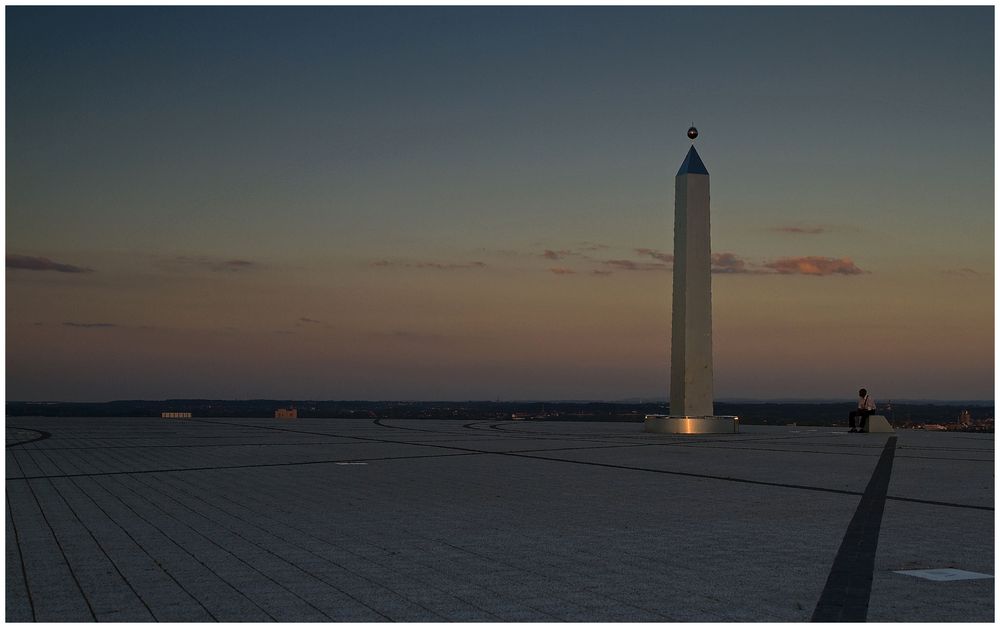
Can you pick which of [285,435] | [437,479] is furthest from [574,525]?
[285,435]

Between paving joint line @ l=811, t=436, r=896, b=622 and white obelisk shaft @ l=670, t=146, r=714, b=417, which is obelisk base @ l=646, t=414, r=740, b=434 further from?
paving joint line @ l=811, t=436, r=896, b=622

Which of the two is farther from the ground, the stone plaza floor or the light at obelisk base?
the light at obelisk base

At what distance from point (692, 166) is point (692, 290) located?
351cm

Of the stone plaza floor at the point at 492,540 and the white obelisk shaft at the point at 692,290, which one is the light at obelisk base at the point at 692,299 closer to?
the white obelisk shaft at the point at 692,290

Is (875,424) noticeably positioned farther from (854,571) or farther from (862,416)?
(854,571)

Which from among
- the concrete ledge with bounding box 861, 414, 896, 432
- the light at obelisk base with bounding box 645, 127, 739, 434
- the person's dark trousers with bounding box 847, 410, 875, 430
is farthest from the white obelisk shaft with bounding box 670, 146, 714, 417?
the person's dark trousers with bounding box 847, 410, 875, 430

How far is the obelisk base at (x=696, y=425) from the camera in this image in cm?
3041

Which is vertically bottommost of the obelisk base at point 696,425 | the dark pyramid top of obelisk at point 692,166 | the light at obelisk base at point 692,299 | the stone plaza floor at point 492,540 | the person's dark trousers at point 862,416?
the stone plaza floor at point 492,540

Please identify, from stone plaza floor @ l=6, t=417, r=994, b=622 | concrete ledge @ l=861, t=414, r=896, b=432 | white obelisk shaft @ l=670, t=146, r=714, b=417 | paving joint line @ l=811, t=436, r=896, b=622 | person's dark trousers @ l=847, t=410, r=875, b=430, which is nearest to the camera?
paving joint line @ l=811, t=436, r=896, b=622

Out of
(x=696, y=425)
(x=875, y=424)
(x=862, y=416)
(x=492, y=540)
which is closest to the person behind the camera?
(x=492, y=540)

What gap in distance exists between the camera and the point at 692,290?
97.1 feet

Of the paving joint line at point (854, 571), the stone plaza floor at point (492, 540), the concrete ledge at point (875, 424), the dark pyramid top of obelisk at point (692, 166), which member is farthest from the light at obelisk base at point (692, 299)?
the paving joint line at point (854, 571)

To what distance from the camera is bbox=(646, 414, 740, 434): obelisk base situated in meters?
30.4

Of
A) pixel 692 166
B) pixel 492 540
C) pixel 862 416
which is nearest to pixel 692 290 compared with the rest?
pixel 692 166
